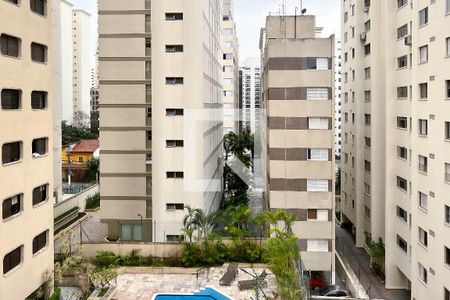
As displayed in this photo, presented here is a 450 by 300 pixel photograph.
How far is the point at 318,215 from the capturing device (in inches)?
754

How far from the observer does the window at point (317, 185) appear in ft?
62.4

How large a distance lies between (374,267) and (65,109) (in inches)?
1810

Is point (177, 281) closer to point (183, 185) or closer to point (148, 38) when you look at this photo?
point (183, 185)

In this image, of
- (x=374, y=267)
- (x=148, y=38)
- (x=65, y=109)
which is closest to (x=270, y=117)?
(x=148, y=38)

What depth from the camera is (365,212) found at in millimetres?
25188

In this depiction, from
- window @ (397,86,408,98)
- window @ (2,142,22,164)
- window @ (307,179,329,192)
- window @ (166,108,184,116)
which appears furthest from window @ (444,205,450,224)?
window @ (2,142,22,164)

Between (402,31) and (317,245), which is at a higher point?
(402,31)

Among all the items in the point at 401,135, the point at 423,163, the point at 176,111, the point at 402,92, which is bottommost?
the point at 423,163

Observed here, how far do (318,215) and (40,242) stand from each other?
1037 centimetres

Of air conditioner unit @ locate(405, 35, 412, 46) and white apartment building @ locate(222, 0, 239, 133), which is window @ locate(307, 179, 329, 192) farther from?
white apartment building @ locate(222, 0, 239, 133)

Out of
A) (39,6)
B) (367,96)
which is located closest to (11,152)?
(39,6)

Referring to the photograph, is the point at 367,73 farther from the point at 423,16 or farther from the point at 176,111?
the point at 176,111

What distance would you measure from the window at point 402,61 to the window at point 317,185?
5701mm

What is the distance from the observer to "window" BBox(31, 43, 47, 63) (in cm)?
1350
